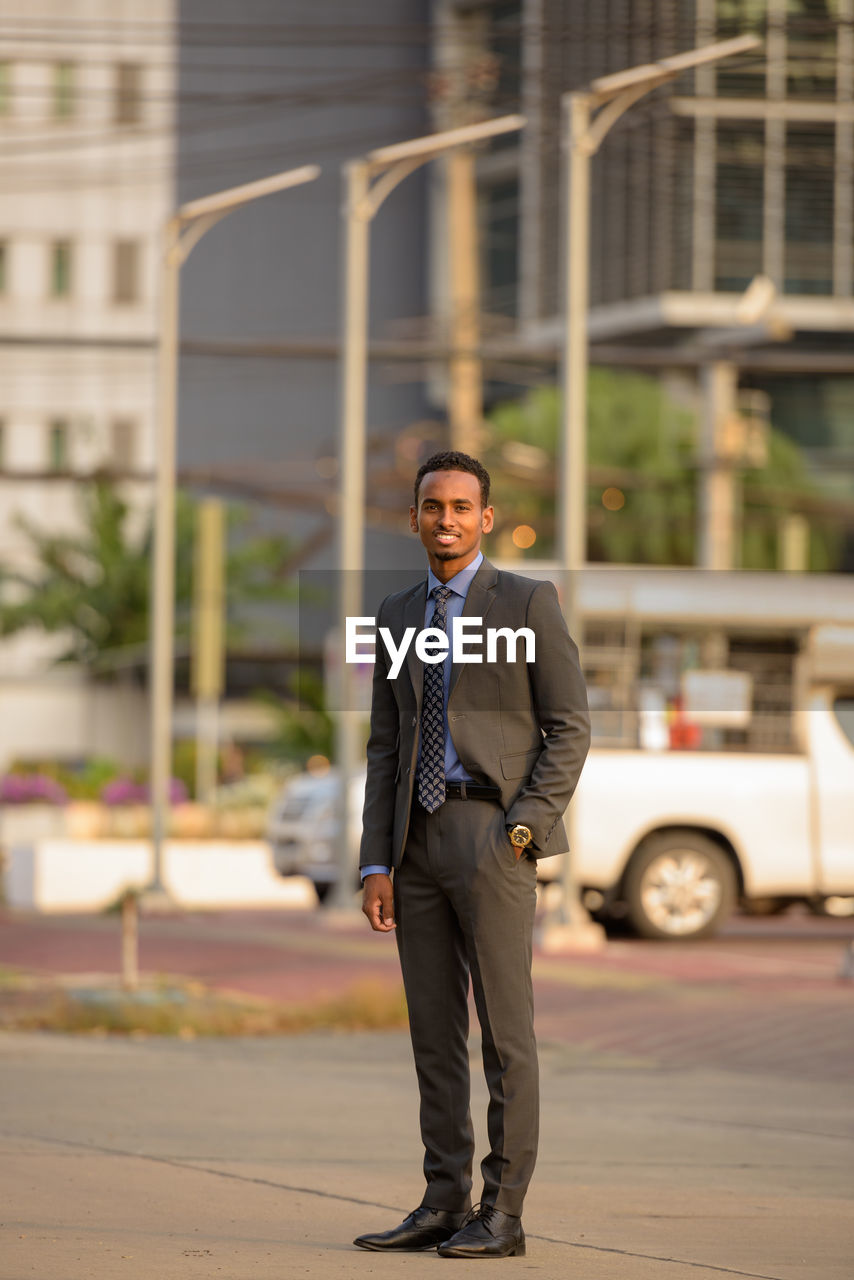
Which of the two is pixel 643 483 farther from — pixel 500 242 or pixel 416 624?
pixel 416 624

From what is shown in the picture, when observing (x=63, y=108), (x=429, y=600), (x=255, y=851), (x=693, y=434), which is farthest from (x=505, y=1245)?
(x=63, y=108)

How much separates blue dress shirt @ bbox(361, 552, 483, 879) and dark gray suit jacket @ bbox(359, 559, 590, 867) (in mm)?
24

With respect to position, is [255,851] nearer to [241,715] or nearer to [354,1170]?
[354,1170]

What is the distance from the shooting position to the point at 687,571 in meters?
18.8

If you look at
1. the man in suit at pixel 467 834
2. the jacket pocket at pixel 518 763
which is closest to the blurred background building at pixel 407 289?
the man in suit at pixel 467 834

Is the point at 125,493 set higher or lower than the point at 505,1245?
higher

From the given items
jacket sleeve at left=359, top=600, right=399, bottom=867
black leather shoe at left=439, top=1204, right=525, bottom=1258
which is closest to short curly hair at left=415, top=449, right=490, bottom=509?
jacket sleeve at left=359, top=600, right=399, bottom=867

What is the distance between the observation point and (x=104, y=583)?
52.6 m

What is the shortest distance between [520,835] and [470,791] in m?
0.20

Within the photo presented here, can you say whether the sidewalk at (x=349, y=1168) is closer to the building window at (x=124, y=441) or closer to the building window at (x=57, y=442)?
the building window at (x=124, y=441)

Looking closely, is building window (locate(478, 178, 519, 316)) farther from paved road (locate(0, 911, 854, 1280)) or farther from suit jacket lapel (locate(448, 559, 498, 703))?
suit jacket lapel (locate(448, 559, 498, 703))

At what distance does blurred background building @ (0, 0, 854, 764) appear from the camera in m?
45.3

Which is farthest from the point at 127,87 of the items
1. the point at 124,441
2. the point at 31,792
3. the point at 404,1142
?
the point at 404,1142

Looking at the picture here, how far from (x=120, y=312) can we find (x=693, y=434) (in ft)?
65.0
